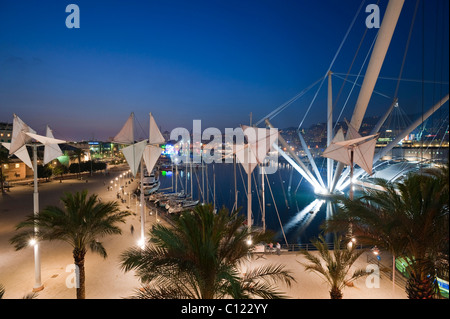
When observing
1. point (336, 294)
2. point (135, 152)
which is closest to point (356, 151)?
point (336, 294)

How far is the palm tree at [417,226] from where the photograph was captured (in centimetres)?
545

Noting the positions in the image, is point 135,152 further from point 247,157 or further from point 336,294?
point 336,294

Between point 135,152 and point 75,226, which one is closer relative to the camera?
point 75,226

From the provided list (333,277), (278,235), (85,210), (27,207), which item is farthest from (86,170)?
(333,277)

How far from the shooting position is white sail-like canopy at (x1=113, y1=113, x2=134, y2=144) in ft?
33.4

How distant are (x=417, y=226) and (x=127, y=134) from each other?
32.2ft

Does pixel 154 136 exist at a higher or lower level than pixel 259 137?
higher

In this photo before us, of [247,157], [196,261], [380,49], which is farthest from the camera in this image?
[380,49]

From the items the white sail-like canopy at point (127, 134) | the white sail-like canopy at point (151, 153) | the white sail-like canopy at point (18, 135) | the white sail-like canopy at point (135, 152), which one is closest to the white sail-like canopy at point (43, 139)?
the white sail-like canopy at point (18, 135)

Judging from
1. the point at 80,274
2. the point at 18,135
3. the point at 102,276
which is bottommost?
the point at 102,276

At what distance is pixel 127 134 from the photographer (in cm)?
1028

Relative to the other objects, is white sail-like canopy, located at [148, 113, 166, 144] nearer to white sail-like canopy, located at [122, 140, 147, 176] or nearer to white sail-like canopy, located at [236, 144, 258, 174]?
white sail-like canopy, located at [122, 140, 147, 176]

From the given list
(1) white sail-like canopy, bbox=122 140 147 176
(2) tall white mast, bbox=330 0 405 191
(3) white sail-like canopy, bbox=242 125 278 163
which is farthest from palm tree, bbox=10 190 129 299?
(2) tall white mast, bbox=330 0 405 191
